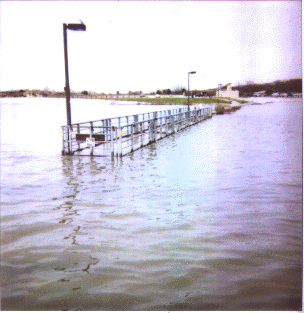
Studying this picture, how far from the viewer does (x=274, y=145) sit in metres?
16.2

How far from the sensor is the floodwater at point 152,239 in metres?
3.77

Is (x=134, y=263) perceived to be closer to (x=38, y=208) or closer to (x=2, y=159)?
(x=38, y=208)

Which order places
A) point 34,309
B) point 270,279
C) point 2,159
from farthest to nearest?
point 2,159
point 270,279
point 34,309

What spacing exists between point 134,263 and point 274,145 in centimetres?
1308

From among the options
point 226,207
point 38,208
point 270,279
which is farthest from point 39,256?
point 226,207

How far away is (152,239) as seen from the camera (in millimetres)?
5172

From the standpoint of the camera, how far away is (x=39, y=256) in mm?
4711

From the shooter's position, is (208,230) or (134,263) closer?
(134,263)

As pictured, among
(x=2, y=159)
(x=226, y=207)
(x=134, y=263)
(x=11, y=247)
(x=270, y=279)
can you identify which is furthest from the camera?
(x=2, y=159)

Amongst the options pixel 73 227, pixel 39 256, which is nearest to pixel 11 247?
pixel 39 256

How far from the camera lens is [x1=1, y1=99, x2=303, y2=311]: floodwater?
3.77 metres

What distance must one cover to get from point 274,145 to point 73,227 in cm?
1239

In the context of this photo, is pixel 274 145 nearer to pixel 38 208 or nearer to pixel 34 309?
pixel 38 208

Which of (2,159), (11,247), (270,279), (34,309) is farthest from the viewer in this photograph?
(2,159)
